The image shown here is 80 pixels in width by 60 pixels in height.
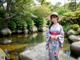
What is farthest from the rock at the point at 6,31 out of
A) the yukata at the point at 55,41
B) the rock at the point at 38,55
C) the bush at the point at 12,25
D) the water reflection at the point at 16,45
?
the yukata at the point at 55,41

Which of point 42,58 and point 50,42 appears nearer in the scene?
point 50,42

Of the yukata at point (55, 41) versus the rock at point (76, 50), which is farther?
the rock at point (76, 50)

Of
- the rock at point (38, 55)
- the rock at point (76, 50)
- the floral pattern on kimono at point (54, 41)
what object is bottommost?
the rock at point (76, 50)

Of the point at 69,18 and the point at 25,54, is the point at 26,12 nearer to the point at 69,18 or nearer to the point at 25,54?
the point at 69,18

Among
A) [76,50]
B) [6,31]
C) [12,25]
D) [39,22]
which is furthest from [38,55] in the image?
[39,22]

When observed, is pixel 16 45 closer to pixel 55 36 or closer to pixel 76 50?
pixel 76 50

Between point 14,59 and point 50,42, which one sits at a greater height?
point 50,42

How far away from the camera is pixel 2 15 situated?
24.2m

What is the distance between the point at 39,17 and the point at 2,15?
7.00 meters

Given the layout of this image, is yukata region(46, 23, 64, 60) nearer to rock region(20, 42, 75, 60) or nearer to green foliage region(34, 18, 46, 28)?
rock region(20, 42, 75, 60)

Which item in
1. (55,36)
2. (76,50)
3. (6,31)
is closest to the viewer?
(55,36)

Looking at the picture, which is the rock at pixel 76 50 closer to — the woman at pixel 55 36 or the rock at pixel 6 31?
the woman at pixel 55 36

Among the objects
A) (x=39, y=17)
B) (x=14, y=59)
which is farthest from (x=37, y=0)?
(x=14, y=59)

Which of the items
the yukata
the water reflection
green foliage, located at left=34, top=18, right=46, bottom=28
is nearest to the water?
the water reflection
